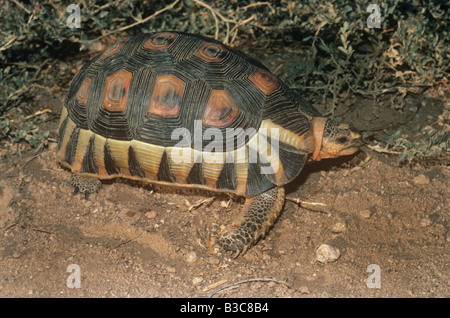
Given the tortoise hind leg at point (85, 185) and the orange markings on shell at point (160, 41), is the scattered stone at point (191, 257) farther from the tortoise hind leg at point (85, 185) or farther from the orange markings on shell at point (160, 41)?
the orange markings on shell at point (160, 41)

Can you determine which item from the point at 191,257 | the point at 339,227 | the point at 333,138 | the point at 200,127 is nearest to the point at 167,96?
the point at 200,127

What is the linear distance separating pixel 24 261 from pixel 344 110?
3.16 m

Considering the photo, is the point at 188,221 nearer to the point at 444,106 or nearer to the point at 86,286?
the point at 86,286

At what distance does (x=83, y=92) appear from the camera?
13.1 ft

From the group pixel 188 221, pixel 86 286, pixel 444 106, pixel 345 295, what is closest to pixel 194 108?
pixel 188 221

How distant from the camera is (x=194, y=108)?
370cm

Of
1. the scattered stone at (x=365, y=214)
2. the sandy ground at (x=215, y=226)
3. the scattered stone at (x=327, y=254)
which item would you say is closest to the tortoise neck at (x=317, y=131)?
the sandy ground at (x=215, y=226)

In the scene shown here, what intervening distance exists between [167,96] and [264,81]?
2.57 feet

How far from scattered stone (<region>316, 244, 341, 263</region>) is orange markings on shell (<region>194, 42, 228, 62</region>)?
165cm

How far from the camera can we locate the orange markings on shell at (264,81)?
3836 millimetres

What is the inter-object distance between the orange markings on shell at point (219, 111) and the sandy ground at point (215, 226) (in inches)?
27.8

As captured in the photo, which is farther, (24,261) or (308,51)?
(308,51)

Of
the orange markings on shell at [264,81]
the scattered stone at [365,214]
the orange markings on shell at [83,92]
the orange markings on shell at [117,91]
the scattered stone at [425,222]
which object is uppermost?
the orange markings on shell at [264,81]
